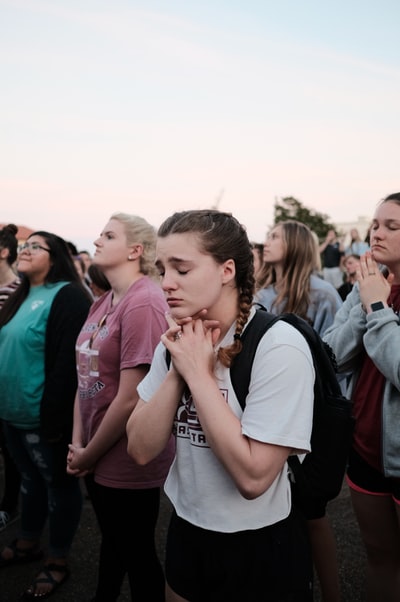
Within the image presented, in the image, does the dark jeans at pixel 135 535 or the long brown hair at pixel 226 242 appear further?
the dark jeans at pixel 135 535

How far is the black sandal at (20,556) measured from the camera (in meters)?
3.29

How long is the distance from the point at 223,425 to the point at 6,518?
10.8 ft

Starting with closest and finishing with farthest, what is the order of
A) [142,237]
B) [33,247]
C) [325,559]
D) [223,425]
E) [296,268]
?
[223,425]
[325,559]
[142,237]
[33,247]
[296,268]

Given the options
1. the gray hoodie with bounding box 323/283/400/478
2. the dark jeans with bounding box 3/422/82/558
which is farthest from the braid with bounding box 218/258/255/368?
the dark jeans with bounding box 3/422/82/558

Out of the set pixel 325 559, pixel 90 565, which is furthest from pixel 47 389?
pixel 325 559

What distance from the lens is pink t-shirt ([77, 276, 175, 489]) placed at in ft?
7.65

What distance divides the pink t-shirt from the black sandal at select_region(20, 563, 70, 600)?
1.09m

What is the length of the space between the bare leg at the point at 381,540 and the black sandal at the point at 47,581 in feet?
6.23

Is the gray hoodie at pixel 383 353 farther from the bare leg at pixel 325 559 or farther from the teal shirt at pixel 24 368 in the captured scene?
the teal shirt at pixel 24 368

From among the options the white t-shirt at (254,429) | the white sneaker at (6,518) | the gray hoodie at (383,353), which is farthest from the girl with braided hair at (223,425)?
the white sneaker at (6,518)

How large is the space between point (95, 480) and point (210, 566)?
3.49ft

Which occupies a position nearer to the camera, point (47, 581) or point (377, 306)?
point (377, 306)

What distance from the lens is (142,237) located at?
2.67 metres

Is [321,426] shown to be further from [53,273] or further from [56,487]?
[53,273]
